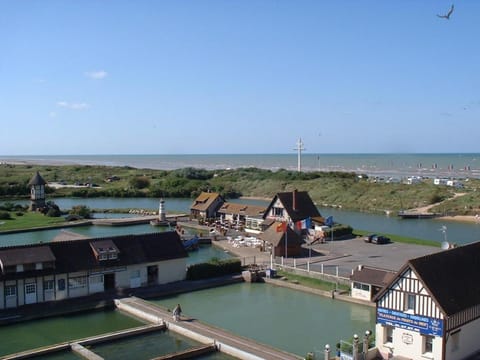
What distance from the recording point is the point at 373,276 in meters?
26.9

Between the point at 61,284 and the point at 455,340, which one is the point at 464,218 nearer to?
the point at 455,340

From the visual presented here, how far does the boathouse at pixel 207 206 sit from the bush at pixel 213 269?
21.0m

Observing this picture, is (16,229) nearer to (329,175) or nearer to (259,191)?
(259,191)

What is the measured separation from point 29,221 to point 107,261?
1168 inches

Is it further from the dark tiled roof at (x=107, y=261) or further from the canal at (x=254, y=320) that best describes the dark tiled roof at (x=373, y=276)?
the dark tiled roof at (x=107, y=261)

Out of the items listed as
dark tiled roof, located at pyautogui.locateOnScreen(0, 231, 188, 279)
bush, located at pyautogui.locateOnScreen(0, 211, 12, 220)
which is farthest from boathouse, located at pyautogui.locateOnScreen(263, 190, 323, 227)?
bush, located at pyautogui.locateOnScreen(0, 211, 12, 220)

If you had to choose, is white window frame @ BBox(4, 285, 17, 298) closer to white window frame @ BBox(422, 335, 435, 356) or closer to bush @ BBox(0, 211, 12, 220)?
white window frame @ BBox(422, 335, 435, 356)

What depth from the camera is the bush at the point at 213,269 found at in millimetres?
31094

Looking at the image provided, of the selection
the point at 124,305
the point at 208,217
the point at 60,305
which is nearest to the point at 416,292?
the point at 124,305

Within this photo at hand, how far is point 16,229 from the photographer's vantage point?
1961 inches

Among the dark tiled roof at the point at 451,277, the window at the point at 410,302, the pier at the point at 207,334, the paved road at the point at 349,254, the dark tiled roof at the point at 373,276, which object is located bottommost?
the pier at the point at 207,334

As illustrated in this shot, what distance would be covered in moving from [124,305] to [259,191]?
209ft

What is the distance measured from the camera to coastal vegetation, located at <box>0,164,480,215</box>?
71062 millimetres

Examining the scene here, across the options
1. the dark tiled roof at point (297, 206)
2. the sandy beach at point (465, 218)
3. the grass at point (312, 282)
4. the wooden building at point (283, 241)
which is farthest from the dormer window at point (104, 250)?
the sandy beach at point (465, 218)
